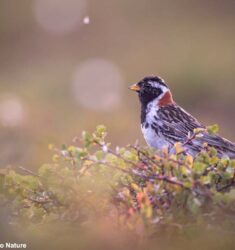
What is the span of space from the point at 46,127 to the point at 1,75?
579cm

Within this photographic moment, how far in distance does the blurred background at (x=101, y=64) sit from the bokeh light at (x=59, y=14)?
0.09 ft

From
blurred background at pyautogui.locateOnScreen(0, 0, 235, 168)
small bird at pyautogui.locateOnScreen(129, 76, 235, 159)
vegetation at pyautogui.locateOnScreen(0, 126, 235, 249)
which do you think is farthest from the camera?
blurred background at pyautogui.locateOnScreen(0, 0, 235, 168)

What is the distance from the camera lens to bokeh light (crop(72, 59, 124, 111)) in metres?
14.5

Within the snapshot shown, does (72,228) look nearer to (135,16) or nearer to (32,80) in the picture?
(32,80)

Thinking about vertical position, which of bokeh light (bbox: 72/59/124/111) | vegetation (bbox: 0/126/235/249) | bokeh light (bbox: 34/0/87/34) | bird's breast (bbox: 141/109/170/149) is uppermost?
bokeh light (bbox: 34/0/87/34)

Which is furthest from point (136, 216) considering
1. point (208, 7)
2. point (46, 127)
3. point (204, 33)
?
point (208, 7)

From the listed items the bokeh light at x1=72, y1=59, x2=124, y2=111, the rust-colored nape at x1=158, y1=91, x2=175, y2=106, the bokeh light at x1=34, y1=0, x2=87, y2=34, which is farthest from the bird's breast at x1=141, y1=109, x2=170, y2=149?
the bokeh light at x1=34, y1=0, x2=87, y2=34

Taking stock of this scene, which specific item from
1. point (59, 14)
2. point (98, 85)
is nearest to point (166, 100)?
point (98, 85)

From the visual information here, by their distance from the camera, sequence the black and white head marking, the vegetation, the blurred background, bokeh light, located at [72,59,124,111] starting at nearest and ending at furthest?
the vegetation → the black and white head marking → the blurred background → bokeh light, located at [72,59,124,111]

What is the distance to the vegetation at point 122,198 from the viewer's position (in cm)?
384

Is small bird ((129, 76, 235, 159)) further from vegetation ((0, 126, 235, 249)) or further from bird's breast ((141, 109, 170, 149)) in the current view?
vegetation ((0, 126, 235, 249))

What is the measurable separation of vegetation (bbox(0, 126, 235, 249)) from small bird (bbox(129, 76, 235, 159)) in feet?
6.91

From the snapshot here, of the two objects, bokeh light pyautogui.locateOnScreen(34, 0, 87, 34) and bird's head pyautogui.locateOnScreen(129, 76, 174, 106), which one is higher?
bokeh light pyautogui.locateOnScreen(34, 0, 87, 34)

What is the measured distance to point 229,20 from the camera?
21.9 meters
